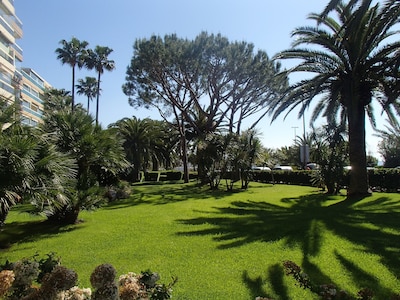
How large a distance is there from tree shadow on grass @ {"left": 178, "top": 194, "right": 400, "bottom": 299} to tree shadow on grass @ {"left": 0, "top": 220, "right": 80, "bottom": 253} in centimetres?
366

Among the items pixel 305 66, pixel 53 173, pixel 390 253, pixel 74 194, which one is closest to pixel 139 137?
pixel 305 66

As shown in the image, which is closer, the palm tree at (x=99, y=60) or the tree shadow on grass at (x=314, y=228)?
the tree shadow on grass at (x=314, y=228)

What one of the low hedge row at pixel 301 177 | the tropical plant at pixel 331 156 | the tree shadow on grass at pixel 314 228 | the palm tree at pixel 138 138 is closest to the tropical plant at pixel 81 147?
the tree shadow on grass at pixel 314 228

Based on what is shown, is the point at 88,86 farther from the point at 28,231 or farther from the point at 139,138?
the point at 28,231

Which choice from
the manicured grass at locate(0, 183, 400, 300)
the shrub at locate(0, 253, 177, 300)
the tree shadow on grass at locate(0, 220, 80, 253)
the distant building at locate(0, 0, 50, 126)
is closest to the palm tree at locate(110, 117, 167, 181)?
the distant building at locate(0, 0, 50, 126)

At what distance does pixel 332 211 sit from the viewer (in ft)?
37.3

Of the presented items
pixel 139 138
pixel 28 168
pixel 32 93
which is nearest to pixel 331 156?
pixel 28 168

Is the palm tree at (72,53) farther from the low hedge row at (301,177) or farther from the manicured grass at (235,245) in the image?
the manicured grass at (235,245)

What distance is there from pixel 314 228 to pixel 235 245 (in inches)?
98.0

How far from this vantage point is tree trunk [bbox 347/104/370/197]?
14344 mm

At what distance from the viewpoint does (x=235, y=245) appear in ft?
23.8

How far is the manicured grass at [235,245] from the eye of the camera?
16.8 feet

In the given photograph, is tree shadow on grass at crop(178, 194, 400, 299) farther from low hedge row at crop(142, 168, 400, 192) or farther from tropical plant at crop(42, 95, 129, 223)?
low hedge row at crop(142, 168, 400, 192)

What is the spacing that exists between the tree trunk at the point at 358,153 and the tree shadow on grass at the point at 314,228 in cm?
106
